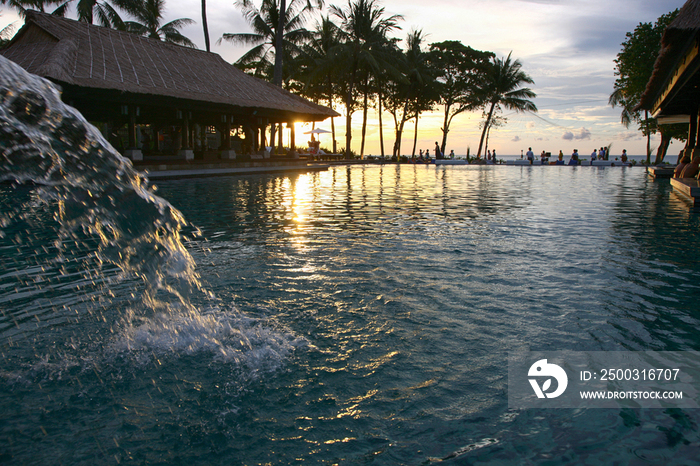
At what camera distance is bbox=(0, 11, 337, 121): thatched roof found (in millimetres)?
14320

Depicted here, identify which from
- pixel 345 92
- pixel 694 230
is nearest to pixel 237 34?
pixel 345 92

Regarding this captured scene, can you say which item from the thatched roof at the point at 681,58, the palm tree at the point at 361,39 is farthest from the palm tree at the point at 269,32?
the thatched roof at the point at 681,58

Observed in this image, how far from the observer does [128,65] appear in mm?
16750

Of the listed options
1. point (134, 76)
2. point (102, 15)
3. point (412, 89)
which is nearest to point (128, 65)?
point (134, 76)

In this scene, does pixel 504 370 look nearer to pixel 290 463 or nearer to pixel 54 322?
pixel 290 463

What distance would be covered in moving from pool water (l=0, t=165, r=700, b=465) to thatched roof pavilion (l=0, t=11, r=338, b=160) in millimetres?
10336

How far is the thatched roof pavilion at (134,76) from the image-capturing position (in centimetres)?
1452

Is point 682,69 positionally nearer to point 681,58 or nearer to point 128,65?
point 681,58

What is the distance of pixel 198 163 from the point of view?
64.3ft

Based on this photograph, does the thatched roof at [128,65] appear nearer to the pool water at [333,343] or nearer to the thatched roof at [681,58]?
the pool water at [333,343]

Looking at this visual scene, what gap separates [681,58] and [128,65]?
57.1 feet

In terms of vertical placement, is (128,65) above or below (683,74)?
above

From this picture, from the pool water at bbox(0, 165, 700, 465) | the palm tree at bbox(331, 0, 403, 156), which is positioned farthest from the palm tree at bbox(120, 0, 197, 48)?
the pool water at bbox(0, 165, 700, 465)

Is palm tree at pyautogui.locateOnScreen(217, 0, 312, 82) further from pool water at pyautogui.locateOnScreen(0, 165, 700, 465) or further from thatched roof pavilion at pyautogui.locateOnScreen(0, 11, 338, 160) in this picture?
pool water at pyautogui.locateOnScreen(0, 165, 700, 465)
